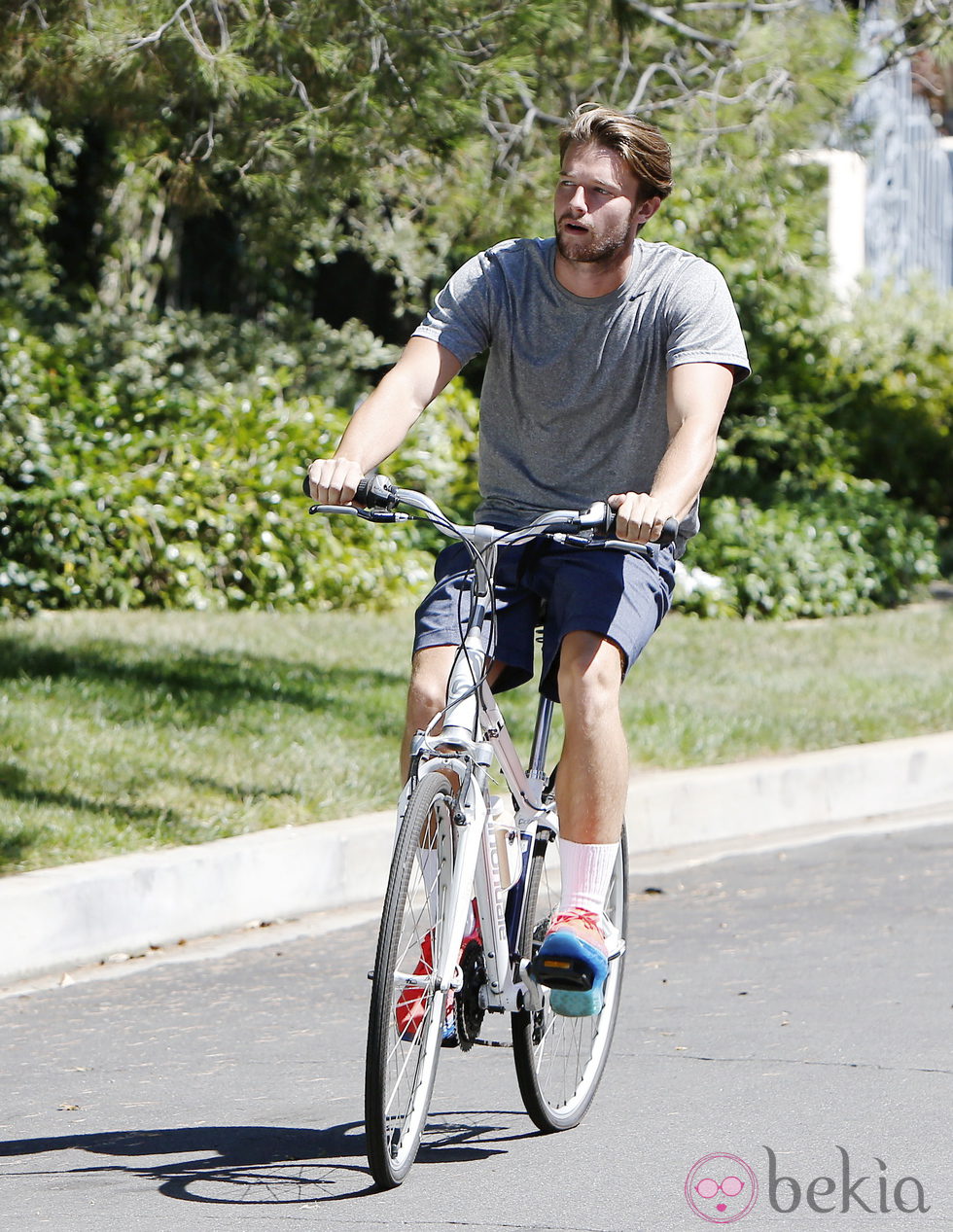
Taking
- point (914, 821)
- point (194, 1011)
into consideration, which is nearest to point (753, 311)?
point (914, 821)

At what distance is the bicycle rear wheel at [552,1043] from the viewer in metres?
3.70

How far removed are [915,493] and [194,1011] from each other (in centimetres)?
1099

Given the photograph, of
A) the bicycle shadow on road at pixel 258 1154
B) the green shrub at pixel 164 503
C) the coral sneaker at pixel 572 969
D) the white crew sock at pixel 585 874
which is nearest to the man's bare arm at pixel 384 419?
the white crew sock at pixel 585 874

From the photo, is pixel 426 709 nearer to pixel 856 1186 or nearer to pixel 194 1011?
pixel 856 1186

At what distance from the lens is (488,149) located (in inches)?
308

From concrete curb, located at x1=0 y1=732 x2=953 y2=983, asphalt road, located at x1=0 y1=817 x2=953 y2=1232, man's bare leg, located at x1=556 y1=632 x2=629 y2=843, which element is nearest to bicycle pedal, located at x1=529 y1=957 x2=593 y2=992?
man's bare leg, located at x1=556 y1=632 x2=629 y2=843

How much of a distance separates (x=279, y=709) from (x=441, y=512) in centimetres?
430

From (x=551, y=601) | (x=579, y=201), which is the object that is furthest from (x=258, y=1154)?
(x=579, y=201)

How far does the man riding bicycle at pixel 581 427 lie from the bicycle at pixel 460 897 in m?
0.11

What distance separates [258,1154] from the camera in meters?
3.64

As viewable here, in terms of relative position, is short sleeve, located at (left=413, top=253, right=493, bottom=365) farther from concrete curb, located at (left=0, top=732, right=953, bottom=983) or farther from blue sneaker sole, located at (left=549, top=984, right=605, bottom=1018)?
concrete curb, located at (left=0, top=732, right=953, bottom=983)

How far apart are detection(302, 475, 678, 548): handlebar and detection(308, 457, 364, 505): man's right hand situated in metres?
0.01

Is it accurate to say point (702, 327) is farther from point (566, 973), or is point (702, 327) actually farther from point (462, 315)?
point (566, 973)

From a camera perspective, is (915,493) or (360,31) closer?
(360,31)
